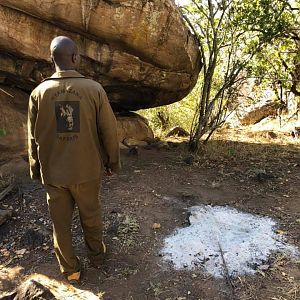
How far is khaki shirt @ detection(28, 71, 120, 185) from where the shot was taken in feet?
9.02

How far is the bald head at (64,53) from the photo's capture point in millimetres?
2764

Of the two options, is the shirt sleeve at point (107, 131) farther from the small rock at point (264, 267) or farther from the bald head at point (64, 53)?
the small rock at point (264, 267)

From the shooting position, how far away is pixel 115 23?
544cm

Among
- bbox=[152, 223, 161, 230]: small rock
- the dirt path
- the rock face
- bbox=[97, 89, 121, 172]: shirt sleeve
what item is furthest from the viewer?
the rock face

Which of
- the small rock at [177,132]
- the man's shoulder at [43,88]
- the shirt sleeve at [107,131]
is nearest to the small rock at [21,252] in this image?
the shirt sleeve at [107,131]

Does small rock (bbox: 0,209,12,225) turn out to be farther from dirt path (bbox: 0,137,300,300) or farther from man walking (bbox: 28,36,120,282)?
man walking (bbox: 28,36,120,282)

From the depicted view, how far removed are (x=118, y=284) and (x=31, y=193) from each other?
2.15m

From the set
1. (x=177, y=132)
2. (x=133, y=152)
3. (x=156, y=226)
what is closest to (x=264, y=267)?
(x=156, y=226)

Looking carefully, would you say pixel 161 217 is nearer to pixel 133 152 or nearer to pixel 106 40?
pixel 133 152

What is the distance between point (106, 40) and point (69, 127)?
327cm

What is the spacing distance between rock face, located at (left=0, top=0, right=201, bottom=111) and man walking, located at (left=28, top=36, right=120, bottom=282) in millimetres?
2758

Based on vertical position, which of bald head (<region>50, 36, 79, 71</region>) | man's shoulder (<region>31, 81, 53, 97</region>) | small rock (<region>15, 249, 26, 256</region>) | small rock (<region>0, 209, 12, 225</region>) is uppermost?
bald head (<region>50, 36, 79, 71</region>)

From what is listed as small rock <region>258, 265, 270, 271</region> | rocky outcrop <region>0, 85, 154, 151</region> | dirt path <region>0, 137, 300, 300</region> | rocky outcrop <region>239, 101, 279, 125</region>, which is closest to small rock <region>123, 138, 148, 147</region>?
dirt path <region>0, 137, 300, 300</region>

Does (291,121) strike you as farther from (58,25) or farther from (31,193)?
(31,193)
